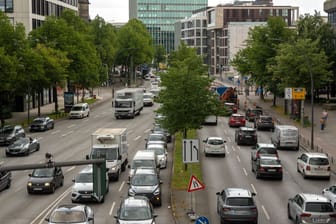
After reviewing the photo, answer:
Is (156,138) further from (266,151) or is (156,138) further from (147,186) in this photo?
(147,186)

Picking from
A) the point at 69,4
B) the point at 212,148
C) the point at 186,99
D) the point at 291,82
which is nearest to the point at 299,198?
the point at 186,99

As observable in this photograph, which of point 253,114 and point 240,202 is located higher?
point 253,114

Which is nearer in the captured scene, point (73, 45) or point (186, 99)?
point (186, 99)

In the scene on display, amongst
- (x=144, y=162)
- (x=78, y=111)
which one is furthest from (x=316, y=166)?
(x=78, y=111)

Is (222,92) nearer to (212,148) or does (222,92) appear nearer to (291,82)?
(291,82)

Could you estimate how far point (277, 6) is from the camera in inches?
7037

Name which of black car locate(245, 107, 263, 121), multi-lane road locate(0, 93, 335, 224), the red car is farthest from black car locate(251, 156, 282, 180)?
black car locate(245, 107, 263, 121)

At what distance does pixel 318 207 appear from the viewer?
82.9ft

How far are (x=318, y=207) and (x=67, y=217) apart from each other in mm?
9303

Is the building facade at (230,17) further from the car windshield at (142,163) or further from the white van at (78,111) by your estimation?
the car windshield at (142,163)

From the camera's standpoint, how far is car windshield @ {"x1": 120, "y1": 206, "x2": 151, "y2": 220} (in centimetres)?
2466

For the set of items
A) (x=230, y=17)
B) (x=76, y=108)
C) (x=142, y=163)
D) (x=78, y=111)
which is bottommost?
(x=142, y=163)

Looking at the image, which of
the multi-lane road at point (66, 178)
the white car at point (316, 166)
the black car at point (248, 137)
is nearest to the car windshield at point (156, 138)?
the multi-lane road at point (66, 178)

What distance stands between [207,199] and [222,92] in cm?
4719
